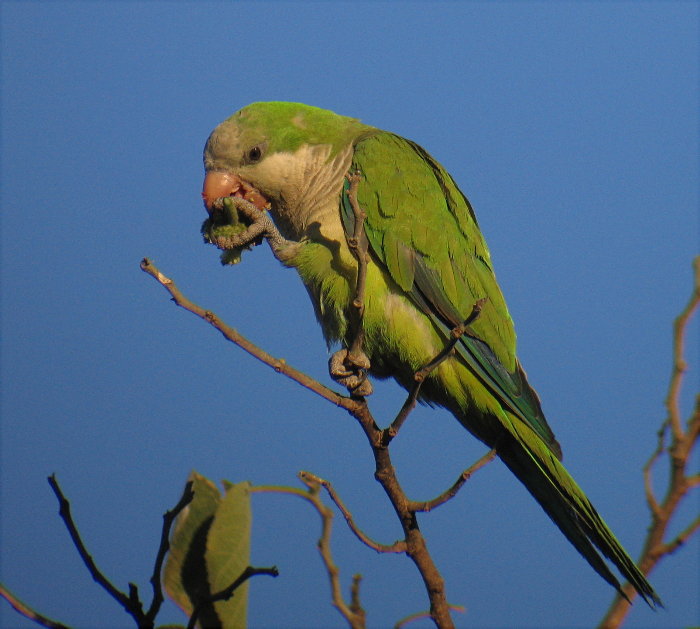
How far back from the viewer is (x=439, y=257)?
203 cm

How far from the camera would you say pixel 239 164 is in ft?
7.34

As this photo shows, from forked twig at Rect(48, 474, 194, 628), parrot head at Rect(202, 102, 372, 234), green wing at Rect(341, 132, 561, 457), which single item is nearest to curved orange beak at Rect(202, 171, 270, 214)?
parrot head at Rect(202, 102, 372, 234)

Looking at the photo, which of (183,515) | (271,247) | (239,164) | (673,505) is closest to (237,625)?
(183,515)

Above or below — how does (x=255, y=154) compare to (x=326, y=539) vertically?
above

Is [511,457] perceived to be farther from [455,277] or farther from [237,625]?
[237,625]

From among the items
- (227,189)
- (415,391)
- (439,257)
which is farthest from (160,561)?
(227,189)

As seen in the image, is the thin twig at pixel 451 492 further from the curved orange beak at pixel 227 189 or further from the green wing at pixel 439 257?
the curved orange beak at pixel 227 189

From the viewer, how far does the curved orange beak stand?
7.22 feet

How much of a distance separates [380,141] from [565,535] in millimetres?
1223

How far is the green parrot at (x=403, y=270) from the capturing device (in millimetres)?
1915

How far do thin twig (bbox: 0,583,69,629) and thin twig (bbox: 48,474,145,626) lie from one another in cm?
8

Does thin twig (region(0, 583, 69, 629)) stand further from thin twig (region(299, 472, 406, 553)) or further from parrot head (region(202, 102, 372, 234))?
parrot head (region(202, 102, 372, 234))

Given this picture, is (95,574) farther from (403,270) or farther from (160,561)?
(403,270)

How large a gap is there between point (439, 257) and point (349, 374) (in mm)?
433
